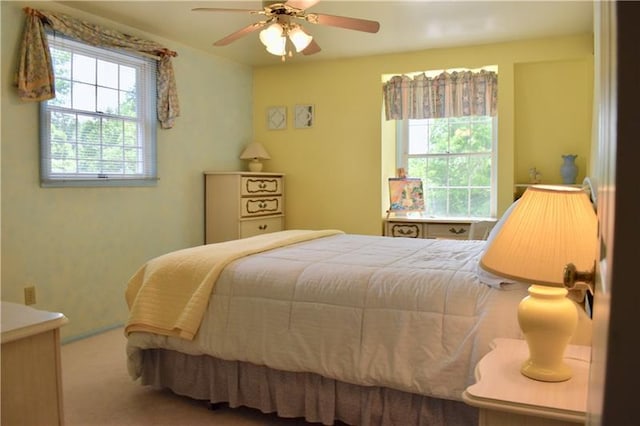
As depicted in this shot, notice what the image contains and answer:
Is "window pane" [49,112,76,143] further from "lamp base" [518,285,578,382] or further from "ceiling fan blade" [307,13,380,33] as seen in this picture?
"lamp base" [518,285,578,382]

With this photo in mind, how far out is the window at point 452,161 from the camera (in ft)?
15.8

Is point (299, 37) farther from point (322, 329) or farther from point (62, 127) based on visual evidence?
point (62, 127)

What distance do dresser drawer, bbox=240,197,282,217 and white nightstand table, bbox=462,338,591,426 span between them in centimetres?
357

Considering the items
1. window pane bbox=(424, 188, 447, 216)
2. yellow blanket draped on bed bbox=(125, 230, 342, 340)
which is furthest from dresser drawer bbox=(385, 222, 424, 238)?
yellow blanket draped on bed bbox=(125, 230, 342, 340)

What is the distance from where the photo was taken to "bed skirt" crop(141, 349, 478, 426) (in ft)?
6.63

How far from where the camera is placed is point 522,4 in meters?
3.61

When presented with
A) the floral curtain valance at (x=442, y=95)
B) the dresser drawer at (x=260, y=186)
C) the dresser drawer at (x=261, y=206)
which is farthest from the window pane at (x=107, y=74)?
the floral curtain valance at (x=442, y=95)

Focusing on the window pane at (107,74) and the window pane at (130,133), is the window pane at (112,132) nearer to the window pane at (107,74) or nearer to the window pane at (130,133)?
the window pane at (130,133)

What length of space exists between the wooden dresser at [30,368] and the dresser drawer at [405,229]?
3802 millimetres

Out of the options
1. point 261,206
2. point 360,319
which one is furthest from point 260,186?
point 360,319

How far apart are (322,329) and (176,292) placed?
2.55ft

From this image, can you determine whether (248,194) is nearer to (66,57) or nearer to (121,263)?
(121,263)

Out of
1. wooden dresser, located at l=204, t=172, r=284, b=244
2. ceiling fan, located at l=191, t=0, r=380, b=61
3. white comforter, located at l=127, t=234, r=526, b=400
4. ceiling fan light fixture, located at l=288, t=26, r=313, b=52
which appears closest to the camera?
white comforter, located at l=127, t=234, r=526, b=400

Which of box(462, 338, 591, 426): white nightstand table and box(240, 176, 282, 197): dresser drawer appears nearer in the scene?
box(462, 338, 591, 426): white nightstand table
